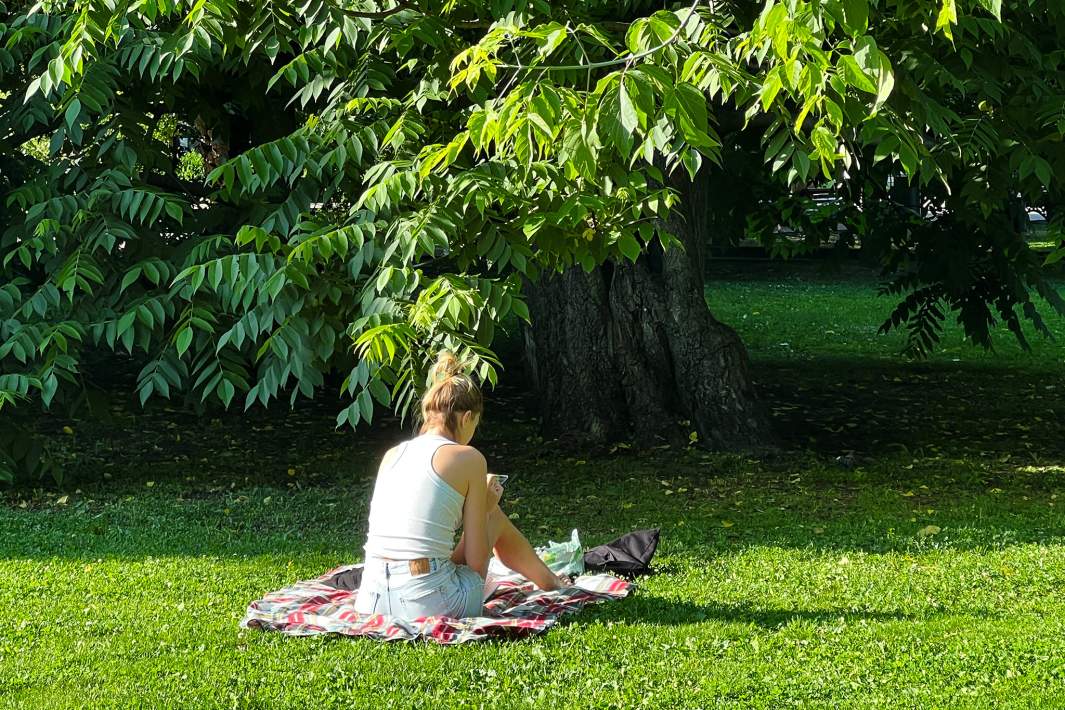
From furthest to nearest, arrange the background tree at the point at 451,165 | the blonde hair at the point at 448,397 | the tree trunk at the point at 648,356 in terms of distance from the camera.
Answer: the tree trunk at the point at 648,356, the blonde hair at the point at 448,397, the background tree at the point at 451,165

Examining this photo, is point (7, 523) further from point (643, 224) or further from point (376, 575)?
point (643, 224)

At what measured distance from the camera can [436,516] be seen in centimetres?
498

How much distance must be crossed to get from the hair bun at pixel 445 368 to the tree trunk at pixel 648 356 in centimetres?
419

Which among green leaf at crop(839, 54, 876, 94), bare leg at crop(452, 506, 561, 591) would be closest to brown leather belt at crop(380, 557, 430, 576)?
bare leg at crop(452, 506, 561, 591)

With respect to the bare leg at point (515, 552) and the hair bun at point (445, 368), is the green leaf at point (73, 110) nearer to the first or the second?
the hair bun at point (445, 368)

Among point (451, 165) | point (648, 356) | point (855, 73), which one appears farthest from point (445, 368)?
point (648, 356)

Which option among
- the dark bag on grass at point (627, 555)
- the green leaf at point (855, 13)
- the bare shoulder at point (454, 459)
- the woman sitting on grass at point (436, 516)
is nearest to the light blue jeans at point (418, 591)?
the woman sitting on grass at point (436, 516)

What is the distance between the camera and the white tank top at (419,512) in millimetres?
4965

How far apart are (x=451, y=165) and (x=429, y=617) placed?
7.49 feet

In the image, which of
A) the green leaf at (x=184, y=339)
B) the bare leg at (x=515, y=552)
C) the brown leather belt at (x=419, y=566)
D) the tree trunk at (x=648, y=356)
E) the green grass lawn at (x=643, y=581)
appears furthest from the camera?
the tree trunk at (x=648, y=356)

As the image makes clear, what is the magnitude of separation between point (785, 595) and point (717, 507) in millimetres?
2125

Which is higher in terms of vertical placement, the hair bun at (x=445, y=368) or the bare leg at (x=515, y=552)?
the hair bun at (x=445, y=368)

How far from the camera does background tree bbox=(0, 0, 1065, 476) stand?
15.1 ft

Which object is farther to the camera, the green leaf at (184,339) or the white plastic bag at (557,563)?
the green leaf at (184,339)
